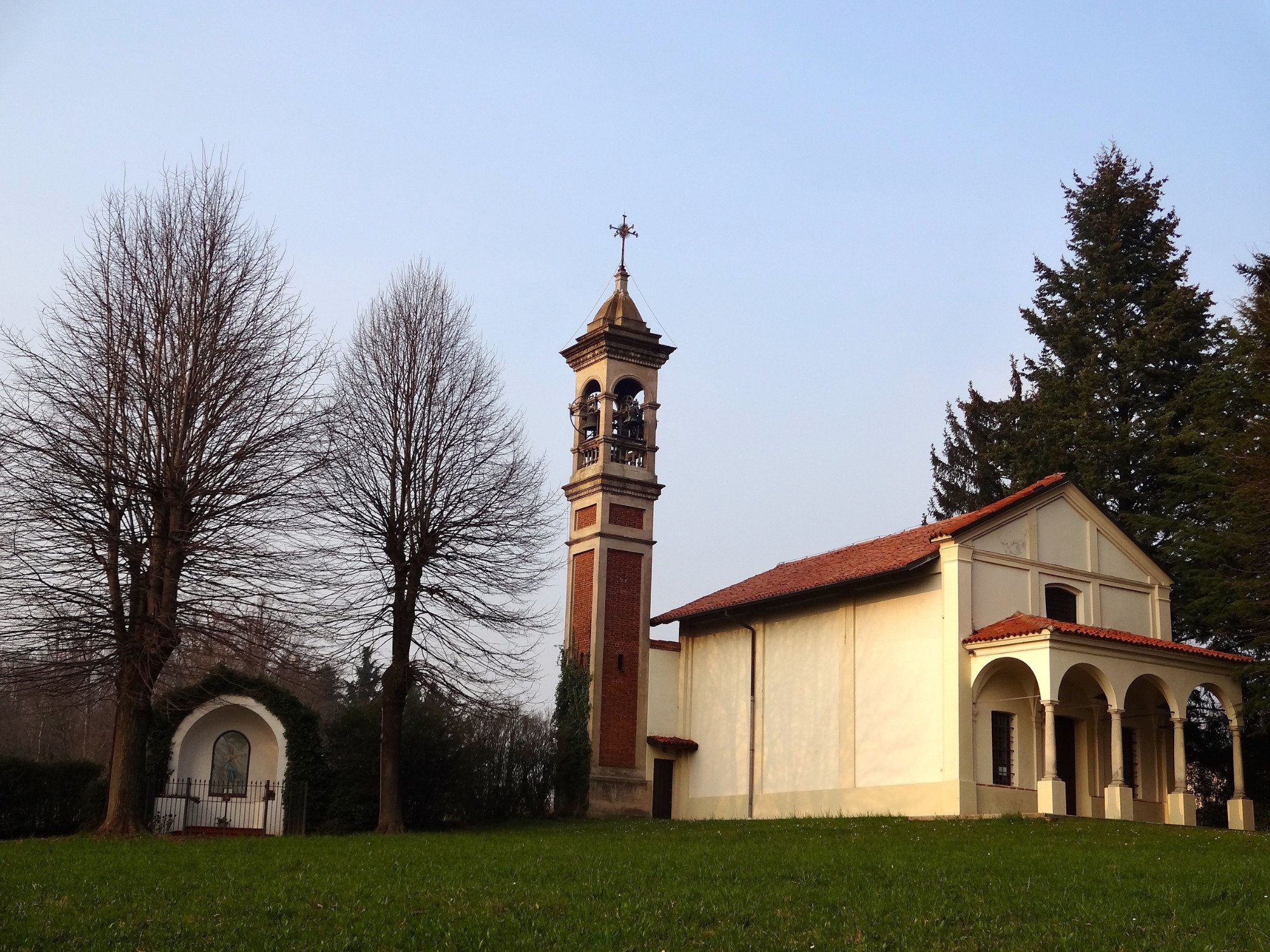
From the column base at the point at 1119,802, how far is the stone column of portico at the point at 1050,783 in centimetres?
117

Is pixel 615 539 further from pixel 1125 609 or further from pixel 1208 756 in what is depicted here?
pixel 1208 756

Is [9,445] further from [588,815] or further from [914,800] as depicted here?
[914,800]

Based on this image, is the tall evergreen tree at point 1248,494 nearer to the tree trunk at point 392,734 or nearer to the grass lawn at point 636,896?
the grass lawn at point 636,896

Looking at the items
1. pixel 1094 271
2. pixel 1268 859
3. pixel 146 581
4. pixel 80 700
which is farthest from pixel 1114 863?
pixel 1094 271

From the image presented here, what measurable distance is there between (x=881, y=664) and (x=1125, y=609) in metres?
5.94

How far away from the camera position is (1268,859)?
1666 cm

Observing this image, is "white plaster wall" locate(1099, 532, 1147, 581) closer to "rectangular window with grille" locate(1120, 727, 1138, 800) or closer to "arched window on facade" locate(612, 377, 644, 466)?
"rectangular window with grille" locate(1120, 727, 1138, 800)

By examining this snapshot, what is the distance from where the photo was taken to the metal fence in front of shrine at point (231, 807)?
25.4 meters

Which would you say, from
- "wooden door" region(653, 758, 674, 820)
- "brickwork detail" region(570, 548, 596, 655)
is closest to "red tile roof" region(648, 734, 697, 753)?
"wooden door" region(653, 758, 674, 820)

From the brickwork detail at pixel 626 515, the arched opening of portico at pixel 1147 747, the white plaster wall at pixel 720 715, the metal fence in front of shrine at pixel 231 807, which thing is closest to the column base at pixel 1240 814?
the arched opening of portico at pixel 1147 747

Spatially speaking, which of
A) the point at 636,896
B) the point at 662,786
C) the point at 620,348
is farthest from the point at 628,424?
the point at 636,896

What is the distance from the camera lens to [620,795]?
30438 mm

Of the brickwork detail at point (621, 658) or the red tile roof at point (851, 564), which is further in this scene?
the brickwork detail at point (621, 658)

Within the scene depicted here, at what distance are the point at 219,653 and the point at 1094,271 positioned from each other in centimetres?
2702
